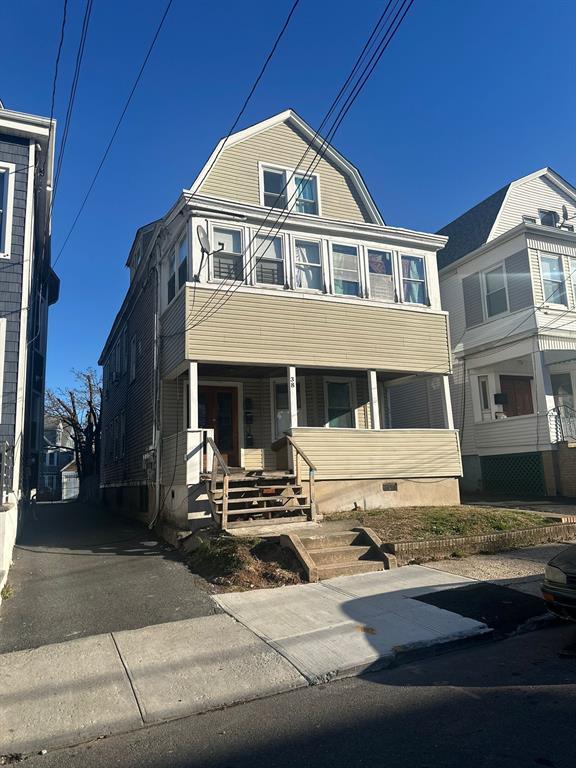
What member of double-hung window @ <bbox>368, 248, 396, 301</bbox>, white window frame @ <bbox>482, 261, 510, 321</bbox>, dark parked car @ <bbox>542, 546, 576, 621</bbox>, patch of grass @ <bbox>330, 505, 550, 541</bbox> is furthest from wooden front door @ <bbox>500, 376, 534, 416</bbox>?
dark parked car @ <bbox>542, 546, 576, 621</bbox>

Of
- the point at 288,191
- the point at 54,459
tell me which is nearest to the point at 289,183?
the point at 288,191

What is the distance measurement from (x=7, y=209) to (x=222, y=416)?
6.40 m

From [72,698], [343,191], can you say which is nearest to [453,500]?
[343,191]

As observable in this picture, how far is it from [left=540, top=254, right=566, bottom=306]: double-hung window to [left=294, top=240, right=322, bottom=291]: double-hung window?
323 inches

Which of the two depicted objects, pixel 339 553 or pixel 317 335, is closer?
pixel 339 553

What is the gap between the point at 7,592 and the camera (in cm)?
749

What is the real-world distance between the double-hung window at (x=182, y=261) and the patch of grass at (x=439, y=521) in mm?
6158

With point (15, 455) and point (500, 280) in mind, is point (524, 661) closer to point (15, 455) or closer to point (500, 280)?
point (15, 455)

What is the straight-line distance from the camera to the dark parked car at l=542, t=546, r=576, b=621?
5406 millimetres

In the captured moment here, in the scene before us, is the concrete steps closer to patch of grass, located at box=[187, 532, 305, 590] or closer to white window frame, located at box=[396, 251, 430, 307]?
patch of grass, located at box=[187, 532, 305, 590]

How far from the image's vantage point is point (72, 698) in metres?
4.56

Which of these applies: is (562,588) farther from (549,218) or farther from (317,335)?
(549,218)

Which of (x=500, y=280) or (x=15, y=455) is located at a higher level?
(x=500, y=280)

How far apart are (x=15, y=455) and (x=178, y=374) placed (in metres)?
3.74
